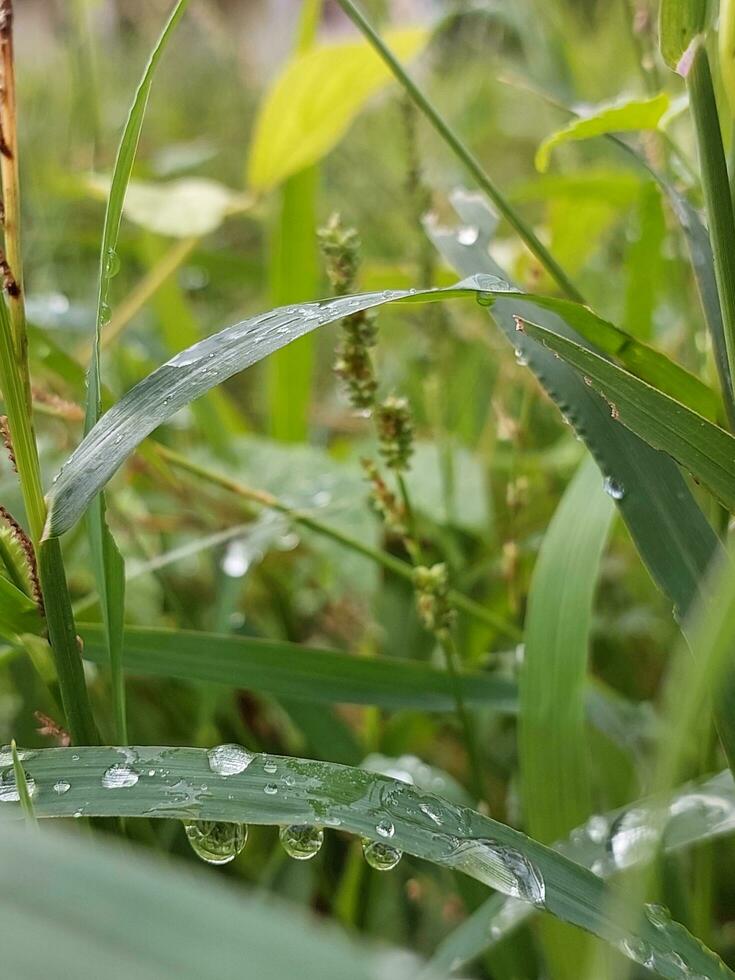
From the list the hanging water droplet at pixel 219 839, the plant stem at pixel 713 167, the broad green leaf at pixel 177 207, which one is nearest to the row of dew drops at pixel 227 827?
the hanging water droplet at pixel 219 839

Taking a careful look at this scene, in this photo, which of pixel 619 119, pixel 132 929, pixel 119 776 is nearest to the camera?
pixel 132 929

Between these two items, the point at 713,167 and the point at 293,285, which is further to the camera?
the point at 293,285

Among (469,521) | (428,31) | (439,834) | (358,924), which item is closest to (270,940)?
(439,834)

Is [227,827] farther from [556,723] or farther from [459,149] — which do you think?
Result: [459,149]

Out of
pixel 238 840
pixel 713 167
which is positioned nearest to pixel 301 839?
pixel 238 840

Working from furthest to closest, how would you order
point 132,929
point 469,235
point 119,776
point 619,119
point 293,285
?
point 293,285 → point 469,235 → point 619,119 → point 119,776 → point 132,929

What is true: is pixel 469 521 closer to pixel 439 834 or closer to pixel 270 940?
pixel 439 834

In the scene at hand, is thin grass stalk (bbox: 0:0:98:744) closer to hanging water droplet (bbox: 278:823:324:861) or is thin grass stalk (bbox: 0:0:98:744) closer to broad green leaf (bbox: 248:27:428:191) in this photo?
hanging water droplet (bbox: 278:823:324:861)

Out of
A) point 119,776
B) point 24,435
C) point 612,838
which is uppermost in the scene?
point 24,435

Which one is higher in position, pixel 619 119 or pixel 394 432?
pixel 619 119

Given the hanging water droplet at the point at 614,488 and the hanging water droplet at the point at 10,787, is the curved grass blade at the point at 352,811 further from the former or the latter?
the hanging water droplet at the point at 614,488
